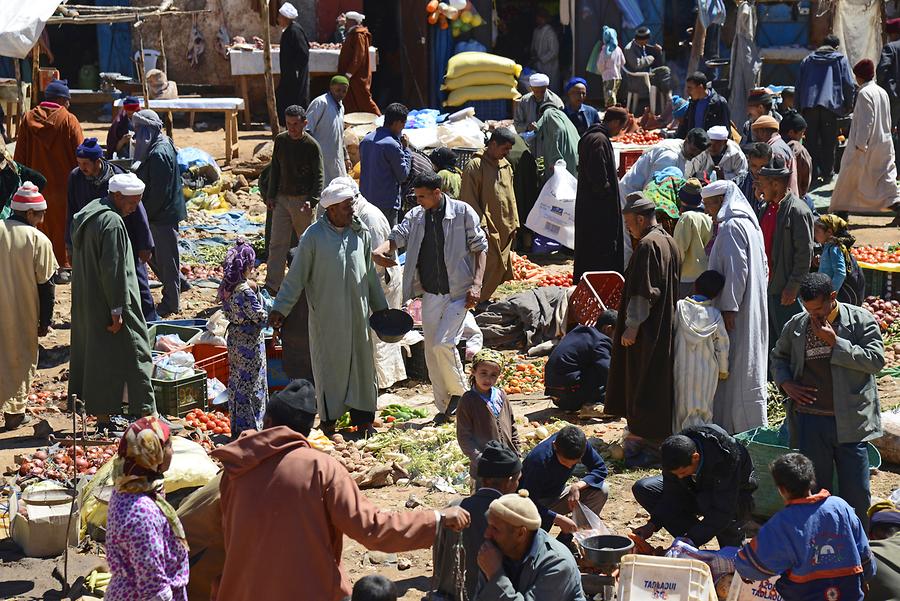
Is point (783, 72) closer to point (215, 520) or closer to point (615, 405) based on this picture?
point (615, 405)

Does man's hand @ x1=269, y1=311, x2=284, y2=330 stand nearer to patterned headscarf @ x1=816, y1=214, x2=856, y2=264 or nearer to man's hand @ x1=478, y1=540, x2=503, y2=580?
patterned headscarf @ x1=816, y1=214, x2=856, y2=264

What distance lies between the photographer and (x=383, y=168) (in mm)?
11898

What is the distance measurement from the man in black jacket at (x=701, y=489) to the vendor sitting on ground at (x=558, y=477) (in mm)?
318

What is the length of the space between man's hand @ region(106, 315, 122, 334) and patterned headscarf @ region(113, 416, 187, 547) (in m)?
3.70

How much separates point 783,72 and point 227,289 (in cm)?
1399

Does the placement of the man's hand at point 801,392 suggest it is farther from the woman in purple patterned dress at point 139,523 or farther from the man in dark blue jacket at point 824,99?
the man in dark blue jacket at point 824,99

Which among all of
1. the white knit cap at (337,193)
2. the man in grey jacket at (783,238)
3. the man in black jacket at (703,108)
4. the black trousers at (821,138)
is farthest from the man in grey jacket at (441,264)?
the black trousers at (821,138)

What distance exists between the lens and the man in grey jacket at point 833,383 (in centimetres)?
629

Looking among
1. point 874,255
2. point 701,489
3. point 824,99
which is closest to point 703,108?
point 874,255

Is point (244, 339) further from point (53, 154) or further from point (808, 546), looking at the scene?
point (53, 154)

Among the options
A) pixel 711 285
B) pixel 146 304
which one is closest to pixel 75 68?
pixel 146 304

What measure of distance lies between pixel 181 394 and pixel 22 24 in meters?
6.50

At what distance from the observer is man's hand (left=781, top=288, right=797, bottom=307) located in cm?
843

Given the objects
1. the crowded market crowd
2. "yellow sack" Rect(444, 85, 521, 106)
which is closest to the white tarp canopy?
the crowded market crowd
